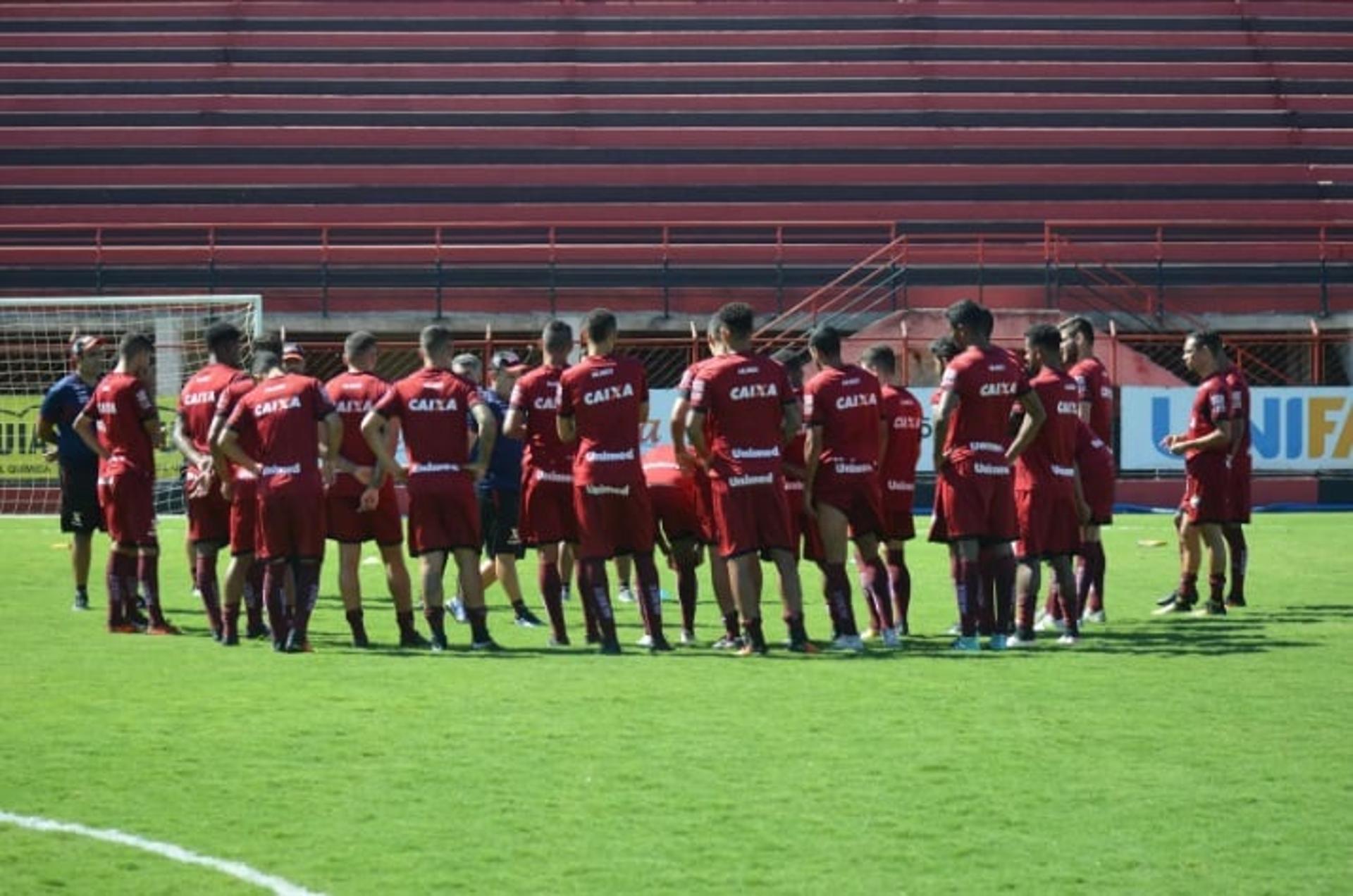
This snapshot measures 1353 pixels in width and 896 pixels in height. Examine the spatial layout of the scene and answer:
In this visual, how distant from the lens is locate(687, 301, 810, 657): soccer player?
12.8 m

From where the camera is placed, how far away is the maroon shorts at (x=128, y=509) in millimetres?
14766

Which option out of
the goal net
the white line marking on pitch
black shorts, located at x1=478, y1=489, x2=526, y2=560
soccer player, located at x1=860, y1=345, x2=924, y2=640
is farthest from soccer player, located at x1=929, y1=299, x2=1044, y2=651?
the goal net

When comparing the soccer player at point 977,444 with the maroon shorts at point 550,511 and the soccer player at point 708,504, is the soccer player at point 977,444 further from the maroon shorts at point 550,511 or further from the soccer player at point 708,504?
the maroon shorts at point 550,511

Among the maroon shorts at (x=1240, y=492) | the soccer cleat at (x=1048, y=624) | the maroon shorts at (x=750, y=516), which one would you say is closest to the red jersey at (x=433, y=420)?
the maroon shorts at (x=750, y=516)

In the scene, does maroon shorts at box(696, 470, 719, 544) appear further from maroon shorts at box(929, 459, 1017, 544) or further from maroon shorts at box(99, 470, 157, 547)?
maroon shorts at box(99, 470, 157, 547)

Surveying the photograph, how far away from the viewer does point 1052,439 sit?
546 inches

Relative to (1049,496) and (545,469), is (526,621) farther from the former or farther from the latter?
(1049,496)

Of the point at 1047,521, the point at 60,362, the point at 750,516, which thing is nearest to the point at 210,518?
the point at 750,516

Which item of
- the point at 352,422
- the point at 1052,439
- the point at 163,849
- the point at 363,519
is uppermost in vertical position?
the point at 352,422

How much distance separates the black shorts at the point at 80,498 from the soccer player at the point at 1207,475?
25.3 feet

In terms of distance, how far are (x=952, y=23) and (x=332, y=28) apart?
11.2 meters

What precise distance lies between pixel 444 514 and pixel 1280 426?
1958cm

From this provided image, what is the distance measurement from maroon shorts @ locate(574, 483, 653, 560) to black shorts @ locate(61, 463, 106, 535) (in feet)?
16.5

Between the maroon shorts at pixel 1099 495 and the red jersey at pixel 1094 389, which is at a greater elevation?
the red jersey at pixel 1094 389
